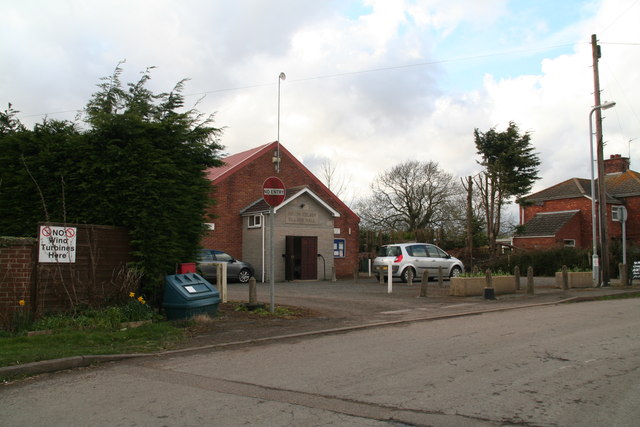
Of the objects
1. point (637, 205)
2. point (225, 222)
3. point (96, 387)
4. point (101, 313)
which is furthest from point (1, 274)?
point (637, 205)

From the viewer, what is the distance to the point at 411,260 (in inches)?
917

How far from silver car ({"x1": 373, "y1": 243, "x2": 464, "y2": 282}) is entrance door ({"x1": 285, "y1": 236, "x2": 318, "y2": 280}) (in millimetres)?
3732

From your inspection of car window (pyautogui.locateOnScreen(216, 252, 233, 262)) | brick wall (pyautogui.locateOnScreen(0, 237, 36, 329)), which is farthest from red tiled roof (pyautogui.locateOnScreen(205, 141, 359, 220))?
brick wall (pyautogui.locateOnScreen(0, 237, 36, 329))

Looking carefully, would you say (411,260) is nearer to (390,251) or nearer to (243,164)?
(390,251)

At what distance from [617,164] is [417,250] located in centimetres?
2721

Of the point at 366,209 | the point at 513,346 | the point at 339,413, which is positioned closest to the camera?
the point at 339,413

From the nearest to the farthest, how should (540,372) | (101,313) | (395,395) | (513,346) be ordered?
1. (395,395)
2. (540,372)
3. (513,346)
4. (101,313)

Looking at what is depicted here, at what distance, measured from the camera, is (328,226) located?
2756 cm

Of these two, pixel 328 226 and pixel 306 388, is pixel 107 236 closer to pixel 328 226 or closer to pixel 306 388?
pixel 306 388

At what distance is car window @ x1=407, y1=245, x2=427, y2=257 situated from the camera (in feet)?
77.0

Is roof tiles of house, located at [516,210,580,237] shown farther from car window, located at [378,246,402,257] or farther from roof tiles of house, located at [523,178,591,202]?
car window, located at [378,246,402,257]

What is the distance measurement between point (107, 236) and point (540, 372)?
7.96m

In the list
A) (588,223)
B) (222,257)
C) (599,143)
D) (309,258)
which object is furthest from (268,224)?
(588,223)

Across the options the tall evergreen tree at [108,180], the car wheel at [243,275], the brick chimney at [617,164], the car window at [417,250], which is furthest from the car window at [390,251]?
the brick chimney at [617,164]
